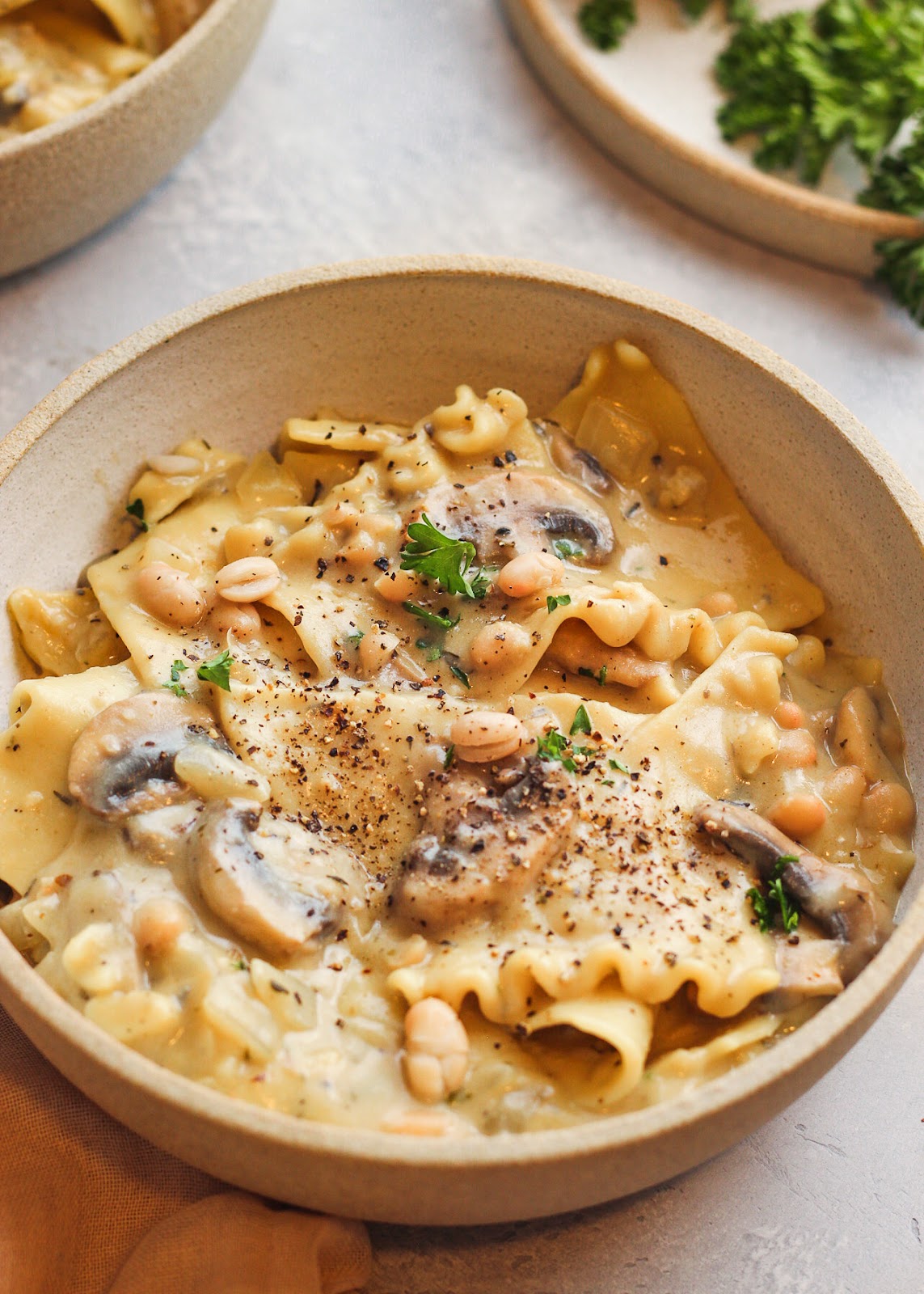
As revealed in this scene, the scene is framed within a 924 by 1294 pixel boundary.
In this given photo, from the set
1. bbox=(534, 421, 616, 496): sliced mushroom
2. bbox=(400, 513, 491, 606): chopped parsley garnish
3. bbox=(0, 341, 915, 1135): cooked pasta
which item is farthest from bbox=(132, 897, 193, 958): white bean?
bbox=(534, 421, 616, 496): sliced mushroom

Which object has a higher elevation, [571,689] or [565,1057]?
[571,689]

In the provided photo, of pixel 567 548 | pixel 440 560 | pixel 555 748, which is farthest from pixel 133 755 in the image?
pixel 567 548

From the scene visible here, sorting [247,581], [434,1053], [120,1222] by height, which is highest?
[247,581]

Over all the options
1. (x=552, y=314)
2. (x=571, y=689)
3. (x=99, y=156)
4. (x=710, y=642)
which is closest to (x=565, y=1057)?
(x=571, y=689)

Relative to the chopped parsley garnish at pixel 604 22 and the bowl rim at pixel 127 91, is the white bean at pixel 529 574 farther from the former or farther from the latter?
the chopped parsley garnish at pixel 604 22

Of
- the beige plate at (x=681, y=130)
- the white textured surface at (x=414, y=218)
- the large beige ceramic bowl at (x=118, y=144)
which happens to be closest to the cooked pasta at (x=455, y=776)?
the white textured surface at (x=414, y=218)

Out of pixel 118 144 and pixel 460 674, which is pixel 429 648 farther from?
pixel 118 144

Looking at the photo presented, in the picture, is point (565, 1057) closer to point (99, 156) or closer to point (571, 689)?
point (571, 689)
